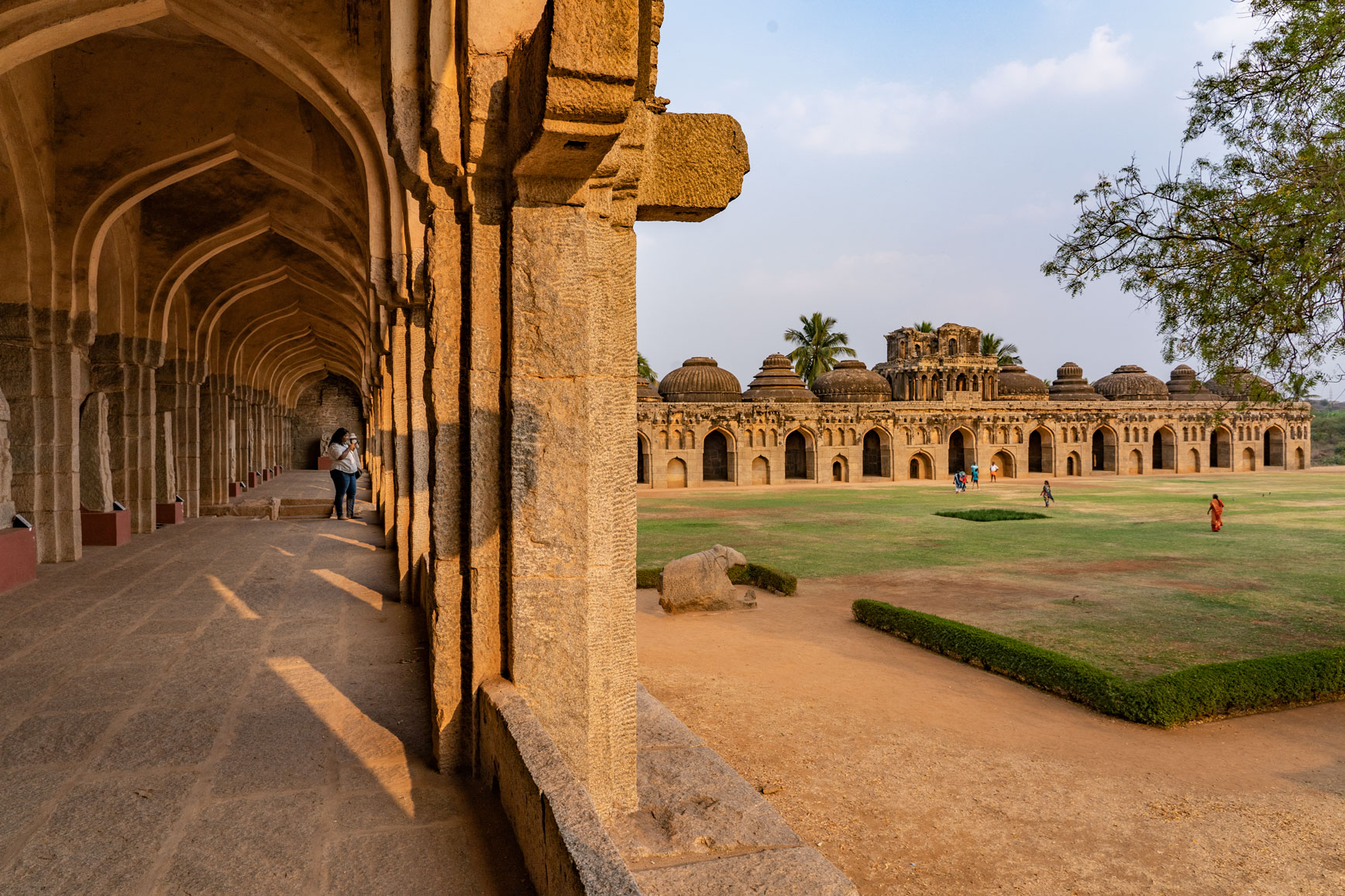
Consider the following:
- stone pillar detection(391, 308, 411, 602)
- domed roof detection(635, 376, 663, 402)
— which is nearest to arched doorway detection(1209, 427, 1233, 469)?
domed roof detection(635, 376, 663, 402)

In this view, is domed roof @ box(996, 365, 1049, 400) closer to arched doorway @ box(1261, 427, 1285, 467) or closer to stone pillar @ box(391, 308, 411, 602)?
arched doorway @ box(1261, 427, 1285, 467)

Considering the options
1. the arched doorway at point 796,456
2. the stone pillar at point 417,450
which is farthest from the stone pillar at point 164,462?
the arched doorway at point 796,456

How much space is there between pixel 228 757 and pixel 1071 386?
155ft

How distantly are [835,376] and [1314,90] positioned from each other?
3197 centimetres

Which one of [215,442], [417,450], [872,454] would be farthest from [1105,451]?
[417,450]

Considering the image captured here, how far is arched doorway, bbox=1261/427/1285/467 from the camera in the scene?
141 feet

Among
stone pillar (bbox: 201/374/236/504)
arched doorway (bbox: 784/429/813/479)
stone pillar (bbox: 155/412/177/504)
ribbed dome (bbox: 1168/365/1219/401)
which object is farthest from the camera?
ribbed dome (bbox: 1168/365/1219/401)

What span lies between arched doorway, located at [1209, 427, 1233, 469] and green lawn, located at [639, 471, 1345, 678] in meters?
15.8

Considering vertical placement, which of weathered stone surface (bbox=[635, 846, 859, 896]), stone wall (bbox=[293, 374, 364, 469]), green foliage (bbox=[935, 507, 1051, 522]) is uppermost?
stone wall (bbox=[293, 374, 364, 469])

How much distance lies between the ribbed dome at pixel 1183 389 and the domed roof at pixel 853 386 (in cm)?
1724

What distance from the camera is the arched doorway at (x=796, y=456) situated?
3722 cm

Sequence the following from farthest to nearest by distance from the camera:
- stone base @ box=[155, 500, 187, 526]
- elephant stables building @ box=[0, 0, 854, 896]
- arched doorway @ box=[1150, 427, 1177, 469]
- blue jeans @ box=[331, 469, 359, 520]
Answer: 1. arched doorway @ box=[1150, 427, 1177, 469]
2. blue jeans @ box=[331, 469, 359, 520]
3. stone base @ box=[155, 500, 187, 526]
4. elephant stables building @ box=[0, 0, 854, 896]

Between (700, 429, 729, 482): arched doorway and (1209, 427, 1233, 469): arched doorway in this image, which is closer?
(700, 429, 729, 482): arched doorway

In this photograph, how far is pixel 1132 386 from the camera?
144 feet
